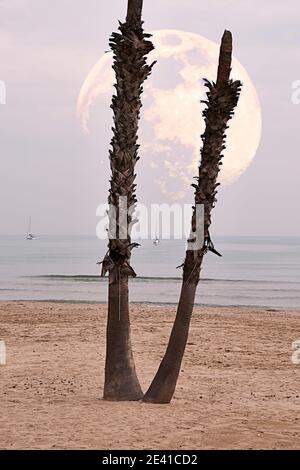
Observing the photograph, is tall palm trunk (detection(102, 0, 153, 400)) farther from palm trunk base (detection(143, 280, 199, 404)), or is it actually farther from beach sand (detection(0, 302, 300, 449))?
beach sand (detection(0, 302, 300, 449))

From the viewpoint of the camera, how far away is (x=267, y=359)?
1838cm

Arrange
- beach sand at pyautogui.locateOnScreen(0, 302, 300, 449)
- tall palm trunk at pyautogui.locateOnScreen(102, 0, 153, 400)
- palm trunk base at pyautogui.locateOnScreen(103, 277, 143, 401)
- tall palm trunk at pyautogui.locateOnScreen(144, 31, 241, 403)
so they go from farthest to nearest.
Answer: palm trunk base at pyautogui.locateOnScreen(103, 277, 143, 401)
tall palm trunk at pyautogui.locateOnScreen(102, 0, 153, 400)
tall palm trunk at pyautogui.locateOnScreen(144, 31, 241, 403)
beach sand at pyautogui.locateOnScreen(0, 302, 300, 449)

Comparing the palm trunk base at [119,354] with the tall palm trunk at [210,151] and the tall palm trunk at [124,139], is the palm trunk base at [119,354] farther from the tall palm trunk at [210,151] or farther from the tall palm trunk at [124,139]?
the tall palm trunk at [210,151]

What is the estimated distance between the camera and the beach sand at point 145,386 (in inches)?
402

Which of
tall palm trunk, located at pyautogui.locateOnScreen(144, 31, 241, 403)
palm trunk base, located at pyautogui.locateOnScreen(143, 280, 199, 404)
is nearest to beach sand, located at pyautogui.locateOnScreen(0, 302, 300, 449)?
palm trunk base, located at pyautogui.locateOnScreen(143, 280, 199, 404)

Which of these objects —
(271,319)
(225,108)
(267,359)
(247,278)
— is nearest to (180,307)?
(225,108)

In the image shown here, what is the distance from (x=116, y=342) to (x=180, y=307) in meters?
1.23

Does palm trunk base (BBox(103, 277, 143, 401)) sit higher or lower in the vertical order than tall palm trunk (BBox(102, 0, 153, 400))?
lower

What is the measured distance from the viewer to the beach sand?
1022cm

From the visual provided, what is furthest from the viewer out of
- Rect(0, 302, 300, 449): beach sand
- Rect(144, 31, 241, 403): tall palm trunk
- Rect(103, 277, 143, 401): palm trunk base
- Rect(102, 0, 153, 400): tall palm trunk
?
Rect(103, 277, 143, 401): palm trunk base

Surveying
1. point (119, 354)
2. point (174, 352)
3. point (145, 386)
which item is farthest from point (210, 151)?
point (145, 386)

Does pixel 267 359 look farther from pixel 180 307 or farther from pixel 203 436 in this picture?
pixel 203 436

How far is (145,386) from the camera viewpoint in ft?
46.7

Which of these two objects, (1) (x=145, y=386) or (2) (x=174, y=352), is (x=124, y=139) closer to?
(2) (x=174, y=352)
